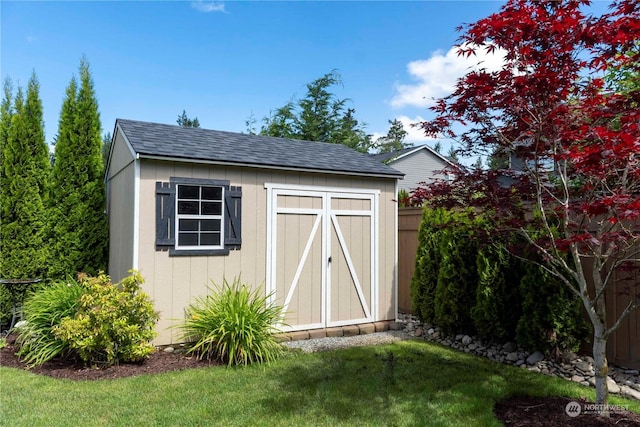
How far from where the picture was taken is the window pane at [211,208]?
5344mm

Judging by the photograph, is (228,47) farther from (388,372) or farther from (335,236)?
(388,372)

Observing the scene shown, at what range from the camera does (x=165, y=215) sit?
16.6ft

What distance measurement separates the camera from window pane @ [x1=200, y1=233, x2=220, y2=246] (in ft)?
17.4

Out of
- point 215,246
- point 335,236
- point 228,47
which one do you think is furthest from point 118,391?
point 228,47

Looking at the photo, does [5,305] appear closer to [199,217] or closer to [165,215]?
[165,215]

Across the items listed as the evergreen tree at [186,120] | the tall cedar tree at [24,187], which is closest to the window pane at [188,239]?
the tall cedar tree at [24,187]

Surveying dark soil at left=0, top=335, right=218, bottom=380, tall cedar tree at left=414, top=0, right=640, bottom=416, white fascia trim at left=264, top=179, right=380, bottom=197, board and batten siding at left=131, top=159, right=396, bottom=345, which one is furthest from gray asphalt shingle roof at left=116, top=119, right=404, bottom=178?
tall cedar tree at left=414, top=0, right=640, bottom=416

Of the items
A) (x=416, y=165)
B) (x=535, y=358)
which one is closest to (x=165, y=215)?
(x=535, y=358)

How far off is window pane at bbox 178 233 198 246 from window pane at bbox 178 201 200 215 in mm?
280

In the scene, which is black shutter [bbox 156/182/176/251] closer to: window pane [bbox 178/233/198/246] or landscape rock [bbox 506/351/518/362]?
window pane [bbox 178/233/198/246]

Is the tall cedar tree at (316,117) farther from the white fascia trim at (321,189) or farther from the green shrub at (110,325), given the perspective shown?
the green shrub at (110,325)

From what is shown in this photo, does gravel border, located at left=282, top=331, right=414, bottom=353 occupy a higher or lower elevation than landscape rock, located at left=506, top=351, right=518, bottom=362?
lower

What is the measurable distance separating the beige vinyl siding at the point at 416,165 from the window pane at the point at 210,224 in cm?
1352

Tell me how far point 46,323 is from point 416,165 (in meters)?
16.5
